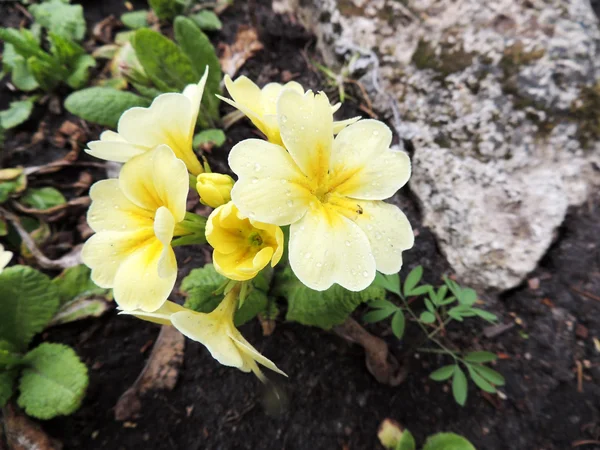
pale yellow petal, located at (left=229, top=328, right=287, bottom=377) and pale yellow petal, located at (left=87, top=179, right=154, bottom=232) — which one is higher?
pale yellow petal, located at (left=87, top=179, right=154, bottom=232)

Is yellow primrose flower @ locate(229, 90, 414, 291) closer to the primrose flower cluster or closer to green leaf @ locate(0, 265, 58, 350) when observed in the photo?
the primrose flower cluster

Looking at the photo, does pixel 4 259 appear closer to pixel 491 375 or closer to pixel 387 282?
pixel 387 282

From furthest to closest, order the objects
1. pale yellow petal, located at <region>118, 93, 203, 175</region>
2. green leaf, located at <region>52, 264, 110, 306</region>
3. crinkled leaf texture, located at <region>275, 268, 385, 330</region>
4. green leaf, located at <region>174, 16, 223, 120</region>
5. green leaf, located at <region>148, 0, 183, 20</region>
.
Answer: green leaf, located at <region>148, 0, 183, 20</region>
green leaf, located at <region>174, 16, 223, 120</region>
green leaf, located at <region>52, 264, 110, 306</region>
crinkled leaf texture, located at <region>275, 268, 385, 330</region>
pale yellow petal, located at <region>118, 93, 203, 175</region>

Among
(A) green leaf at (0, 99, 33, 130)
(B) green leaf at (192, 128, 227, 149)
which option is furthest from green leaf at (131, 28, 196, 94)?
(A) green leaf at (0, 99, 33, 130)

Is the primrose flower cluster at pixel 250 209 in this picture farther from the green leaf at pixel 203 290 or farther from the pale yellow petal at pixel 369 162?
the green leaf at pixel 203 290

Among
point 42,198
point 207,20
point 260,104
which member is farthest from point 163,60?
point 260,104

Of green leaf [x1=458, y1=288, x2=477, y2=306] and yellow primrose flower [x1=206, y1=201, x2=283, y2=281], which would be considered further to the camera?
green leaf [x1=458, y1=288, x2=477, y2=306]

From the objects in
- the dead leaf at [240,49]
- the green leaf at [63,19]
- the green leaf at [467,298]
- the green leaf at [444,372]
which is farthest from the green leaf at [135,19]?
the green leaf at [444,372]
